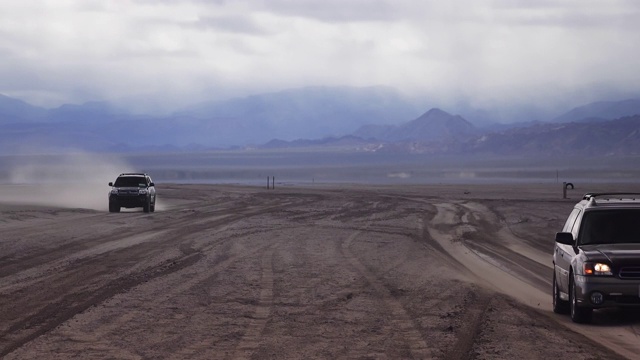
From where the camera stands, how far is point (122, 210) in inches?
1843

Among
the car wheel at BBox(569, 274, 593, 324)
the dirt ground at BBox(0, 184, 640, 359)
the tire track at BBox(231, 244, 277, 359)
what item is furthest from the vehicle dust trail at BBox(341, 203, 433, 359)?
the car wheel at BBox(569, 274, 593, 324)

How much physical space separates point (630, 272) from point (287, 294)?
5.93 meters

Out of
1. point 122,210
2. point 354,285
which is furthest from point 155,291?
point 122,210

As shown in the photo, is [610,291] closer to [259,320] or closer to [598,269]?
[598,269]

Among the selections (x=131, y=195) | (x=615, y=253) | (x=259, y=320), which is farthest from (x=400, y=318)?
(x=131, y=195)

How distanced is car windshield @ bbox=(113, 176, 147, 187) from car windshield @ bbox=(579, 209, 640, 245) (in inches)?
1266

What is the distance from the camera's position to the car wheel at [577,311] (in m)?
13.7

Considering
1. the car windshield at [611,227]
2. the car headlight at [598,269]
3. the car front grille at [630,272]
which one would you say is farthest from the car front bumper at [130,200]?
the car front grille at [630,272]

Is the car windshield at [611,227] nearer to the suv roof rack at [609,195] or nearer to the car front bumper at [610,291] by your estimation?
the suv roof rack at [609,195]

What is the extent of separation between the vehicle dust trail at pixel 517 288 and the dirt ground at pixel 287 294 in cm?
4

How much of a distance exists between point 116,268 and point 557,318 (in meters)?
9.83

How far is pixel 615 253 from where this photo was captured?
1338 centimetres

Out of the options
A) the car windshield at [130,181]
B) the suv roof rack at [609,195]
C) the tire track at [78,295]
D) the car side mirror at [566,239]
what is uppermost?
the suv roof rack at [609,195]

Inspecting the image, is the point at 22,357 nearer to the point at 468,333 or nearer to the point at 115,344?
the point at 115,344
